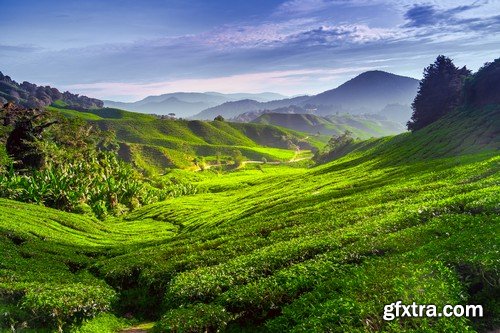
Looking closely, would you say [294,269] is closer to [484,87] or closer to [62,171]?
[62,171]

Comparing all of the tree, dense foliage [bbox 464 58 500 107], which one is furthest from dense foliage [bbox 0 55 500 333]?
the tree

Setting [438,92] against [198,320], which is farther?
[438,92]

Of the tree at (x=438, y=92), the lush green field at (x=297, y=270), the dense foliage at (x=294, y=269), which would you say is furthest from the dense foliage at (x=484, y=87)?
the lush green field at (x=297, y=270)

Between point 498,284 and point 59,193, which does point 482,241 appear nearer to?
point 498,284

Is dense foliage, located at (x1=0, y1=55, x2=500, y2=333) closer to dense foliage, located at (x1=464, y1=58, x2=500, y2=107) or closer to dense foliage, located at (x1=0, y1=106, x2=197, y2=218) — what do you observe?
dense foliage, located at (x1=0, y1=106, x2=197, y2=218)

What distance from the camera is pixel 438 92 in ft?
517

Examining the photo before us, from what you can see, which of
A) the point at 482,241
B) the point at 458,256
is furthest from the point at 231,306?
the point at 482,241

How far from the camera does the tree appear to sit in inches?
5972

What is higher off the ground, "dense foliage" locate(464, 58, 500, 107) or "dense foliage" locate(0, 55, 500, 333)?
"dense foliage" locate(464, 58, 500, 107)

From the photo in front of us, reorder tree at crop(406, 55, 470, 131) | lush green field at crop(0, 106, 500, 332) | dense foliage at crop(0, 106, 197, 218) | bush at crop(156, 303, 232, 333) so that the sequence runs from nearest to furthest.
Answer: lush green field at crop(0, 106, 500, 332), bush at crop(156, 303, 232, 333), dense foliage at crop(0, 106, 197, 218), tree at crop(406, 55, 470, 131)

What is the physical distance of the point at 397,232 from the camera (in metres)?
31.5

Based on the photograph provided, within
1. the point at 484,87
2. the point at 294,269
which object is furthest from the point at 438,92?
the point at 294,269

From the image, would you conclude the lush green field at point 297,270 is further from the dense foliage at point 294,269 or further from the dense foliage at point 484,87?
the dense foliage at point 484,87

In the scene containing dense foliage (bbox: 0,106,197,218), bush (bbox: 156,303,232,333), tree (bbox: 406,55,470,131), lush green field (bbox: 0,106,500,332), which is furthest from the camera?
tree (bbox: 406,55,470,131)
